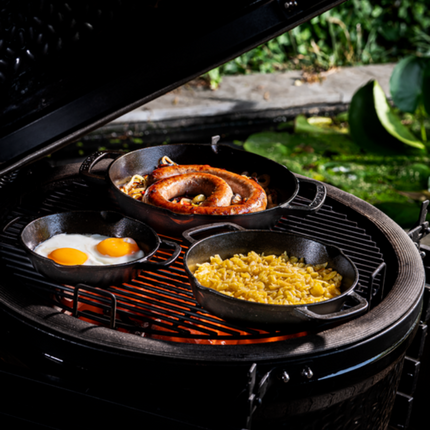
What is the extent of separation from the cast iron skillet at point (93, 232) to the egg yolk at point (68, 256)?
0.09m

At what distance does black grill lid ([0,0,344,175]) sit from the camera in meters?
1.76

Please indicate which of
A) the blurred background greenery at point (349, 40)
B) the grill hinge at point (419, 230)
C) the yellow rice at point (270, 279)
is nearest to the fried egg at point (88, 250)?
the yellow rice at point (270, 279)

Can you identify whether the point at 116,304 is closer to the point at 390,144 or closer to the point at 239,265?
the point at 239,265

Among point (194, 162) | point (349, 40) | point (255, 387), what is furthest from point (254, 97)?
point (255, 387)

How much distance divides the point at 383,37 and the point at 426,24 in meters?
0.81

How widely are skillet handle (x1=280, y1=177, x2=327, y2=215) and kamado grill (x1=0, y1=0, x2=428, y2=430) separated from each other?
0.23 meters

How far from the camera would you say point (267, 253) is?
1948 millimetres

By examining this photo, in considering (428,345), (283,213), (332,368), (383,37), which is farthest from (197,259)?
(383,37)

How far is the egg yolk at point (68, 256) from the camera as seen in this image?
183cm

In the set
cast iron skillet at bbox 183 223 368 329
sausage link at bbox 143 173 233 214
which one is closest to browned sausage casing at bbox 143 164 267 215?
sausage link at bbox 143 173 233 214

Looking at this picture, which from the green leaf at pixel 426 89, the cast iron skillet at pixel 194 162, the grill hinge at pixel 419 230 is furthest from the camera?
the green leaf at pixel 426 89

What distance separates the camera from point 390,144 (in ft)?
17.6

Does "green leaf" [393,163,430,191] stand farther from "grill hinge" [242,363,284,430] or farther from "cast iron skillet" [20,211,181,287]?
"grill hinge" [242,363,284,430]

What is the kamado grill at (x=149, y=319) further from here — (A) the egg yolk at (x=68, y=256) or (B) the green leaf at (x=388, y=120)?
(B) the green leaf at (x=388, y=120)
